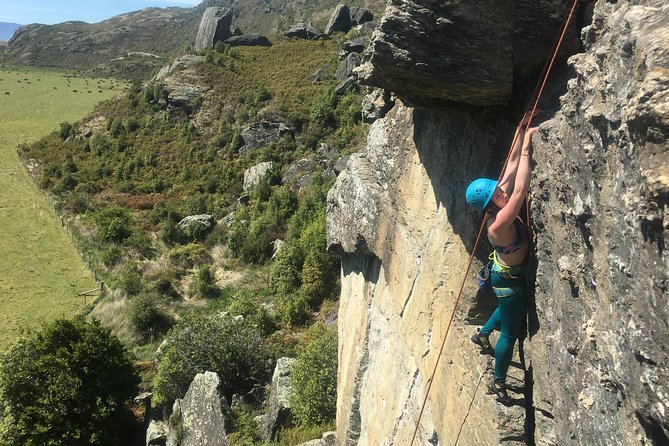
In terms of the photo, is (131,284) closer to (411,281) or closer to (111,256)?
(111,256)

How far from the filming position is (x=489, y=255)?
18.7 ft

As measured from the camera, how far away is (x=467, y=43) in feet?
15.7

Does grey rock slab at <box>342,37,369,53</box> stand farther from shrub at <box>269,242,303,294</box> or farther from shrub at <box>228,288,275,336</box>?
shrub at <box>228,288,275,336</box>

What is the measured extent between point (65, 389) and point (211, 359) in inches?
Answer: 190

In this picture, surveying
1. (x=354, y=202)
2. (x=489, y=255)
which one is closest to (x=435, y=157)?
(x=489, y=255)

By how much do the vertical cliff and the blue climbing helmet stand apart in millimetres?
417

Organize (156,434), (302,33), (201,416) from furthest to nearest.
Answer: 1. (302,33)
2. (156,434)
3. (201,416)

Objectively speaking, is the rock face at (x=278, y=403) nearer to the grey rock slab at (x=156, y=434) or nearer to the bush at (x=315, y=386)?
the bush at (x=315, y=386)

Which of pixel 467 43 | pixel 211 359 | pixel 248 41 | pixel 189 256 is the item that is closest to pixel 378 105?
pixel 467 43

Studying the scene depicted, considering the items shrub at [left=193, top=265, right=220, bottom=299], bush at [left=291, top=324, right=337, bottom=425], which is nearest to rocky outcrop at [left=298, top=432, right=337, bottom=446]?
bush at [left=291, top=324, right=337, bottom=425]

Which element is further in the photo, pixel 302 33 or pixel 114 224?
pixel 302 33

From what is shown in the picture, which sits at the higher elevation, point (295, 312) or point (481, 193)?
point (481, 193)

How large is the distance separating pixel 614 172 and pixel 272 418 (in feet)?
44.9

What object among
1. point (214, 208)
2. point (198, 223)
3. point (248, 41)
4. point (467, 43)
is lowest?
point (198, 223)
